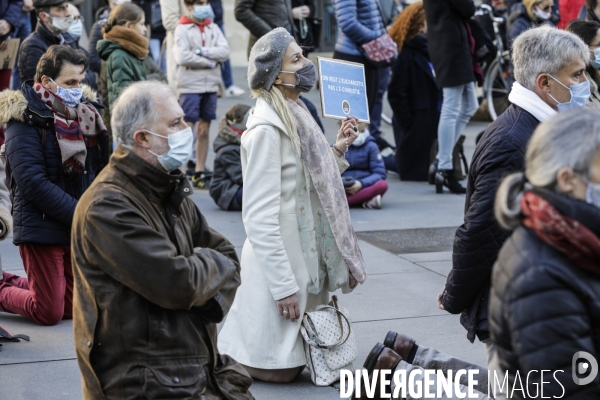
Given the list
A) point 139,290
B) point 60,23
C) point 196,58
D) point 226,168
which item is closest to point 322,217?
point 139,290

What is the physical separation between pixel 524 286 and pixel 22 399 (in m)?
2.78

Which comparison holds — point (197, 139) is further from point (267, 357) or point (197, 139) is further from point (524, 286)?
point (524, 286)

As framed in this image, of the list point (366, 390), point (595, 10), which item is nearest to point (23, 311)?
point (366, 390)

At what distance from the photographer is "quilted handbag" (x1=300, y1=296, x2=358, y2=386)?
14.5 ft

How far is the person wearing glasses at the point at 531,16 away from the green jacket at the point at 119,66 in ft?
12.4

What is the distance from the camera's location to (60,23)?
7.74 meters

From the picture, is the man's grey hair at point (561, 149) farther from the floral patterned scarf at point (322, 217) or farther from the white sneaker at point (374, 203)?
the white sneaker at point (374, 203)

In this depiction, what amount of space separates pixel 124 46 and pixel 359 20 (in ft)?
8.30

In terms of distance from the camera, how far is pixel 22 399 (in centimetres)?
437

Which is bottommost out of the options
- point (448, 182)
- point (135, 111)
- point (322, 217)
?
point (448, 182)

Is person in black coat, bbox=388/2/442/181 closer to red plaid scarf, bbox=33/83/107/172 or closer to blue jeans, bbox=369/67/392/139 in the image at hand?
blue jeans, bbox=369/67/392/139

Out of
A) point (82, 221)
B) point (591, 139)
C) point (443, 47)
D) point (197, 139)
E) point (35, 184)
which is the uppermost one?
point (591, 139)

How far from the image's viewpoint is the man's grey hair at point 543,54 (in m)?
4.02

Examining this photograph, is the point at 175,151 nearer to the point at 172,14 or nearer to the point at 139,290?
the point at 139,290
